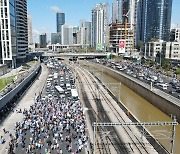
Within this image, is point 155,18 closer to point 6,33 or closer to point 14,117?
point 6,33

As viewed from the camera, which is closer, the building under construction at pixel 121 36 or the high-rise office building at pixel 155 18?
the building under construction at pixel 121 36

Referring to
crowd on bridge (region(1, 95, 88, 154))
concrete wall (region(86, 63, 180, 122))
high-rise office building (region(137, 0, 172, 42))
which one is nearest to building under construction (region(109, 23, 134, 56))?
high-rise office building (region(137, 0, 172, 42))

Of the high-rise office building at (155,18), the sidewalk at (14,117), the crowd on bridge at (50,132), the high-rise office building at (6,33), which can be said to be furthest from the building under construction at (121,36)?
the crowd on bridge at (50,132)

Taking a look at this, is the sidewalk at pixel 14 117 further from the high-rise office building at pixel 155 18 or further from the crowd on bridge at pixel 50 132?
the high-rise office building at pixel 155 18

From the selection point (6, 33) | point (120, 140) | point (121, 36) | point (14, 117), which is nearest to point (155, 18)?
point (121, 36)

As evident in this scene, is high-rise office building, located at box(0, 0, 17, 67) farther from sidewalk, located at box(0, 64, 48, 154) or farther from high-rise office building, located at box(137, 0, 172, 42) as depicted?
high-rise office building, located at box(137, 0, 172, 42)

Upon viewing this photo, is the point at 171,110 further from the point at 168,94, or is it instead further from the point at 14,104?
the point at 14,104
